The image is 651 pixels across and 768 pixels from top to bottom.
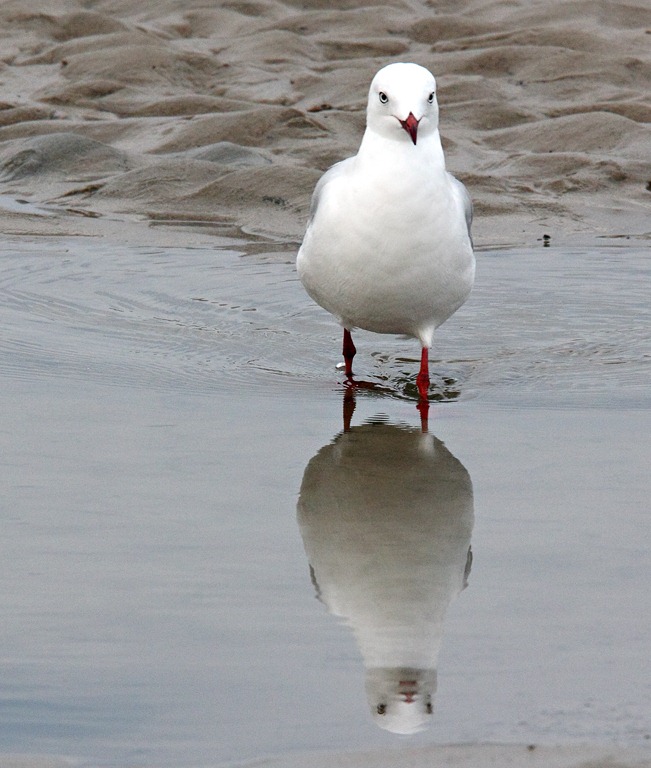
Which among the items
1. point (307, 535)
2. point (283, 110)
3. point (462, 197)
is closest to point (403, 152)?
point (462, 197)

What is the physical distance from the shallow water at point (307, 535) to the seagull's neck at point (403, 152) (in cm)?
91

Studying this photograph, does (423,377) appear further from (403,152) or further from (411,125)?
(411,125)

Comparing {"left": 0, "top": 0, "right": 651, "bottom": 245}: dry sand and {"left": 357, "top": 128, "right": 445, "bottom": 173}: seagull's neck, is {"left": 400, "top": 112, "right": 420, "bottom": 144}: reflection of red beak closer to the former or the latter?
{"left": 357, "top": 128, "right": 445, "bottom": 173}: seagull's neck

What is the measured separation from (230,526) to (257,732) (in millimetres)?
1160

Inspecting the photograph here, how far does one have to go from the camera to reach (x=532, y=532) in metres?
3.93

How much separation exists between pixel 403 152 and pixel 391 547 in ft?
6.88

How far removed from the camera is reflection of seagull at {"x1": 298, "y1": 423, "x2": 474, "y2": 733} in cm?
311

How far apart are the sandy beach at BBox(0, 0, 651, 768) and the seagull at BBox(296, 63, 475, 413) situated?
0.96 metres

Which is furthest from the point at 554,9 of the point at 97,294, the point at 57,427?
the point at 57,427

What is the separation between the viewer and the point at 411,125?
527cm

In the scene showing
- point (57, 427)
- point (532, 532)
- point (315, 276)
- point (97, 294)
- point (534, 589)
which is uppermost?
point (97, 294)

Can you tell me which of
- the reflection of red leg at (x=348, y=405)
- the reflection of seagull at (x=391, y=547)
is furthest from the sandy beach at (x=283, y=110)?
the reflection of seagull at (x=391, y=547)

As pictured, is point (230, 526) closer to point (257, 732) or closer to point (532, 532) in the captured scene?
point (532, 532)

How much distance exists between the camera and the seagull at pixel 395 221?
5.36m
